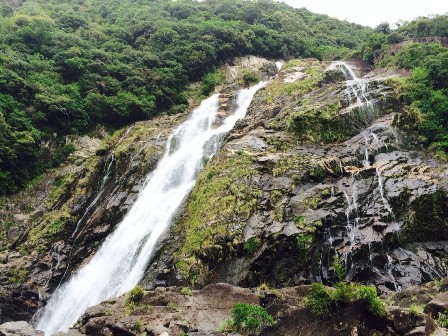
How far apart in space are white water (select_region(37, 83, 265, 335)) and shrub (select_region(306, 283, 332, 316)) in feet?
28.0

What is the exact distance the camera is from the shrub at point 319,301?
32.7 feet

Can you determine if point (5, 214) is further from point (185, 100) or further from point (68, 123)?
point (185, 100)

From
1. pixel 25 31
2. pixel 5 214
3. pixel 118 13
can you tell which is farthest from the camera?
pixel 118 13

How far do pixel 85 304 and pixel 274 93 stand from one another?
19236mm

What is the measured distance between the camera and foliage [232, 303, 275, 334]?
1055cm

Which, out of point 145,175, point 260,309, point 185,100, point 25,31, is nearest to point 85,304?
point 145,175

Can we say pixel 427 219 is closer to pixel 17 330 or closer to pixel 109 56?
pixel 17 330

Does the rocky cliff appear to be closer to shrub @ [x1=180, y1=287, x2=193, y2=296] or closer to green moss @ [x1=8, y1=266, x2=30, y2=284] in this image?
green moss @ [x1=8, y1=266, x2=30, y2=284]

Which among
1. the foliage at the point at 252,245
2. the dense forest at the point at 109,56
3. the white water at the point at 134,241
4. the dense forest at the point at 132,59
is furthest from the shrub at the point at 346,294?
the dense forest at the point at 109,56

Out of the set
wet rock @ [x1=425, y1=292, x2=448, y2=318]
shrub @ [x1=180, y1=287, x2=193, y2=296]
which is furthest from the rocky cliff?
wet rock @ [x1=425, y1=292, x2=448, y2=318]

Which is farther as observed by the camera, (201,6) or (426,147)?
(201,6)

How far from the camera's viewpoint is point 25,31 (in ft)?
122

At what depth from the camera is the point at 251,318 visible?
10594 mm

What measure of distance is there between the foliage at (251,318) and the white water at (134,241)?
6672 millimetres
